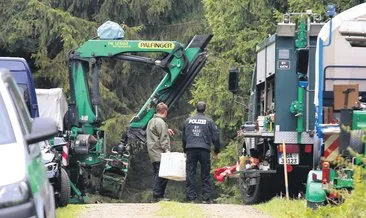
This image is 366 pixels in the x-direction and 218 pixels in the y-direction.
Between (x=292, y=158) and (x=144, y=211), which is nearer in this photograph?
(x=144, y=211)

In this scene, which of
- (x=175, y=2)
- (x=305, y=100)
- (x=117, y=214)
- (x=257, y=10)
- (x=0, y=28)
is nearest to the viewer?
(x=117, y=214)

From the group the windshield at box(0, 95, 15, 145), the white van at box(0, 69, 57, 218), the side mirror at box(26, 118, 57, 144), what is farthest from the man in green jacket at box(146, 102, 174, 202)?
A: the windshield at box(0, 95, 15, 145)

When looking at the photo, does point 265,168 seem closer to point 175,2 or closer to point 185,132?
point 185,132

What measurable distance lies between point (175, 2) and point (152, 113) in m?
14.3

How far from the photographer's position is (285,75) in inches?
587

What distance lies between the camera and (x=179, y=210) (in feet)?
38.9

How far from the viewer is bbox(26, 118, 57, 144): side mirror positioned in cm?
675

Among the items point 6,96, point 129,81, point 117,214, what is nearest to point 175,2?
point 129,81

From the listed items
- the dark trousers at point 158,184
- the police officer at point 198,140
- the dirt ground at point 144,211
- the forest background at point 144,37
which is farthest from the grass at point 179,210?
the forest background at point 144,37

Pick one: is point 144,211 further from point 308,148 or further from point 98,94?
point 98,94

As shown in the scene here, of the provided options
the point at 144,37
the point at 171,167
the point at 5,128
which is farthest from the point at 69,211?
the point at 144,37

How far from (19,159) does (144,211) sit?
5.84 m

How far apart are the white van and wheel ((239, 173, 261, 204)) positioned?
8366mm

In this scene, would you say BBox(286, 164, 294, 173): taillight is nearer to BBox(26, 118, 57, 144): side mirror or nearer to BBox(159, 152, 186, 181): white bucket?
BBox(159, 152, 186, 181): white bucket
